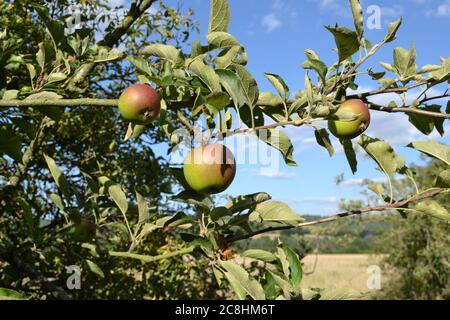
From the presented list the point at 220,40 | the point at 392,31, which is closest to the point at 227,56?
the point at 220,40

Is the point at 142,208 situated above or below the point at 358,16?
below

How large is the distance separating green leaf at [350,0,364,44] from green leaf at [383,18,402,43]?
9 centimetres

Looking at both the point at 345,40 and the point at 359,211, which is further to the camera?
the point at 359,211

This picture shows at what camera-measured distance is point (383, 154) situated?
172 cm

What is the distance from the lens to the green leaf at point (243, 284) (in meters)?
1.45

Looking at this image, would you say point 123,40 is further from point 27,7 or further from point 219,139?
point 219,139

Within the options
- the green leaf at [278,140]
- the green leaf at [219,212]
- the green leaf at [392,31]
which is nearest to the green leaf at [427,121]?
the green leaf at [392,31]

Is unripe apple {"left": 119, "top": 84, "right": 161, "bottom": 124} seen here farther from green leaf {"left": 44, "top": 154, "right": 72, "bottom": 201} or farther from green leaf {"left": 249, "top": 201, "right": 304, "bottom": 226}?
green leaf {"left": 44, "top": 154, "right": 72, "bottom": 201}

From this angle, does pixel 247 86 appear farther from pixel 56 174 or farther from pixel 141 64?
pixel 56 174

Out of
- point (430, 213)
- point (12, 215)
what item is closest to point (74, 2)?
point (12, 215)

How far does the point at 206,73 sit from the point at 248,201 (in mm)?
513

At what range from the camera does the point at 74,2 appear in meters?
4.47

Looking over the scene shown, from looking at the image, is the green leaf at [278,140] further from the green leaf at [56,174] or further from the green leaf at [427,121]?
the green leaf at [56,174]

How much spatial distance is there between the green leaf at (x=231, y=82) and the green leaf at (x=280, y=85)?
0.49ft
